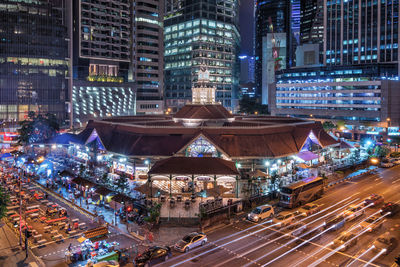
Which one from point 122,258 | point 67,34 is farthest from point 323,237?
point 67,34

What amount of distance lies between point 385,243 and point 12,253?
122ft

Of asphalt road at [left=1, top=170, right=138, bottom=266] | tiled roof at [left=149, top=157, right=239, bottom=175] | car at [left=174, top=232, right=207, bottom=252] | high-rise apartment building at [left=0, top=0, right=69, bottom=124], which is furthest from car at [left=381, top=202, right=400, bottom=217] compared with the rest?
high-rise apartment building at [left=0, top=0, right=69, bottom=124]

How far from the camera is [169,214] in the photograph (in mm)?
41281

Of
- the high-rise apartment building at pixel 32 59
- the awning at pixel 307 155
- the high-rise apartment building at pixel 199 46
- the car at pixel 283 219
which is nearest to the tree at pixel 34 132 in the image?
the high-rise apartment building at pixel 32 59

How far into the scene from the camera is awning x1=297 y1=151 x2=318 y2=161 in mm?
59966

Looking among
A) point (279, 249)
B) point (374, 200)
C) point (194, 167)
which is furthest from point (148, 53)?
point (279, 249)

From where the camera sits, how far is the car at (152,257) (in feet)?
98.2

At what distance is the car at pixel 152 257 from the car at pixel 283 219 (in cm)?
1425

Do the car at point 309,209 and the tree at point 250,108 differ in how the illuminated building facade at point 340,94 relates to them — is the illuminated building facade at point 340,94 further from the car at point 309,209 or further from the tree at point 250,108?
the car at point 309,209

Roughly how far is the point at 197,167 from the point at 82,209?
16.6 meters

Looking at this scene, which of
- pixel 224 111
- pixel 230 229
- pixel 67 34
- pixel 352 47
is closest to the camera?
pixel 230 229

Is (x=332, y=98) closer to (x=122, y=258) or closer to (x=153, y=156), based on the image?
(x=153, y=156)

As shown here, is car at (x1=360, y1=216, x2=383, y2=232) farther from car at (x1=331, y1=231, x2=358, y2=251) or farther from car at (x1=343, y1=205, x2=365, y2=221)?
car at (x1=331, y1=231, x2=358, y2=251)

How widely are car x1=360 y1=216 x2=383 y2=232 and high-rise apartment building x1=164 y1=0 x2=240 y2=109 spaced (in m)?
126
